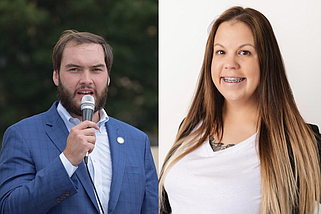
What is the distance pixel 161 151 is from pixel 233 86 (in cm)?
78

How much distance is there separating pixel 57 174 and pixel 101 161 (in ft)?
1.06

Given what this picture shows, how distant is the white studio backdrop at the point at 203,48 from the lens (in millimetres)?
2232

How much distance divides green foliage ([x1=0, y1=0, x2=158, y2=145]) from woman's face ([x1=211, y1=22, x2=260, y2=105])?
30.8 ft

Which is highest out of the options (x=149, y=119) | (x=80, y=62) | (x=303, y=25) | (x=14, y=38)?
(x=303, y=25)

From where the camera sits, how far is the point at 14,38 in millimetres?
11898

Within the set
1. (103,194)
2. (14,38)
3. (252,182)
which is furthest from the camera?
(14,38)

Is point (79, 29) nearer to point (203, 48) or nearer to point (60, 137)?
point (203, 48)

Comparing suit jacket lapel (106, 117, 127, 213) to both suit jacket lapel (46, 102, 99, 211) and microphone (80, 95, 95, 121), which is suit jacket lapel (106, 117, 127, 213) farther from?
microphone (80, 95, 95, 121)

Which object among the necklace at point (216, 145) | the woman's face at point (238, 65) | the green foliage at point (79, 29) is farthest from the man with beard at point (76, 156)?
the green foliage at point (79, 29)

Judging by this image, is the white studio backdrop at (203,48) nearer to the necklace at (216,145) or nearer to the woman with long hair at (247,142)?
the woman with long hair at (247,142)

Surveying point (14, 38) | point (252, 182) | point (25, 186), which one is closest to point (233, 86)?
point (252, 182)

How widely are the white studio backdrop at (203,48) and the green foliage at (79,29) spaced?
28.8ft

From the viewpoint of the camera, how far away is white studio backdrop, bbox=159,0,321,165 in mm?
2232

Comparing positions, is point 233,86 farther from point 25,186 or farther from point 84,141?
point 25,186
